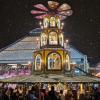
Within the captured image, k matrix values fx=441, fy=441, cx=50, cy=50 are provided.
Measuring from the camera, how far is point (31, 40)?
244 ft

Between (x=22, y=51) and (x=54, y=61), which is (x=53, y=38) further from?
(x=22, y=51)

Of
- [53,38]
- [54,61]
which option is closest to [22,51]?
[53,38]

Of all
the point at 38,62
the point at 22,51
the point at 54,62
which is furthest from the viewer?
the point at 22,51

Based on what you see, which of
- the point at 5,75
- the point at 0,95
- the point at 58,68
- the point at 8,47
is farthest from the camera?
the point at 8,47

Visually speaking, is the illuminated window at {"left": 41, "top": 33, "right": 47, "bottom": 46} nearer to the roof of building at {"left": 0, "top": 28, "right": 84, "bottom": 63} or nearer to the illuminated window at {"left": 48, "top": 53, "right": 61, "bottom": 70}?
the illuminated window at {"left": 48, "top": 53, "right": 61, "bottom": 70}

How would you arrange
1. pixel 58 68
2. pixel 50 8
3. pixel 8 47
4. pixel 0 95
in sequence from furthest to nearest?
pixel 8 47 < pixel 50 8 < pixel 58 68 < pixel 0 95

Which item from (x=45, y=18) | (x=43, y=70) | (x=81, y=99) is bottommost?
(x=81, y=99)

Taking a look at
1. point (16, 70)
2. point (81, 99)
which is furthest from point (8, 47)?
point (81, 99)

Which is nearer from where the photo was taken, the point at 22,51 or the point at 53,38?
the point at 53,38

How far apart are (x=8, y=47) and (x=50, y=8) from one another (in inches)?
1382

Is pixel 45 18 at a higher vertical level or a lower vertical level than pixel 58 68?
higher

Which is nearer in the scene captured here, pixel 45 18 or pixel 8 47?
pixel 45 18

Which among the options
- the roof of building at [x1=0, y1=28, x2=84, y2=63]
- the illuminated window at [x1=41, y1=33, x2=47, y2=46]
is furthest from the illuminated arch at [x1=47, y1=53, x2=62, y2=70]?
the roof of building at [x1=0, y1=28, x2=84, y2=63]

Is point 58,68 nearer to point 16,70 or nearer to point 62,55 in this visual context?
point 62,55
